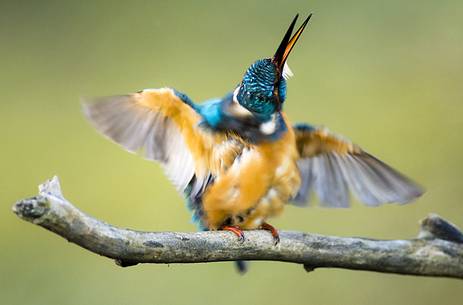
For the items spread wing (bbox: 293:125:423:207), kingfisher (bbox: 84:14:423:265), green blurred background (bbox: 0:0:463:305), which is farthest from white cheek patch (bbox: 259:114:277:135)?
green blurred background (bbox: 0:0:463:305)

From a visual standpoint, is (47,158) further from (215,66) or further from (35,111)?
(215,66)

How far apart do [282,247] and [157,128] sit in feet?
1.49

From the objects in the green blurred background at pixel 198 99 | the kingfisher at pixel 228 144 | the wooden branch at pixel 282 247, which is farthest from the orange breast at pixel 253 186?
the green blurred background at pixel 198 99

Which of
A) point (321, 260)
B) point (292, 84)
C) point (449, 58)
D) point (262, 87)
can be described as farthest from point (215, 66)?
point (321, 260)

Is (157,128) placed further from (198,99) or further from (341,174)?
(198,99)

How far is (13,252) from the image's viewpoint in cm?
333

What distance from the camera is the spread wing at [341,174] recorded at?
216cm

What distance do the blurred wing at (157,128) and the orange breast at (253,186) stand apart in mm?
68

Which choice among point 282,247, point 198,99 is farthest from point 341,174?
point 198,99

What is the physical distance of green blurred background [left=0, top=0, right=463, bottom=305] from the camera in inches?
126

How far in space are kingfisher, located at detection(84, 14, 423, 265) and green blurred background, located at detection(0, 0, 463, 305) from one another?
1.10m

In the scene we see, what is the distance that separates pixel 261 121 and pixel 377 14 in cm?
229

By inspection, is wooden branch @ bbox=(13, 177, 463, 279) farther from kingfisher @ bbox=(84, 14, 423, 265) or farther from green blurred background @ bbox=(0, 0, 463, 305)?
green blurred background @ bbox=(0, 0, 463, 305)

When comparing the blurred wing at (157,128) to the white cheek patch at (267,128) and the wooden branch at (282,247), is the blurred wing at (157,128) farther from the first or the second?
the wooden branch at (282,247)
